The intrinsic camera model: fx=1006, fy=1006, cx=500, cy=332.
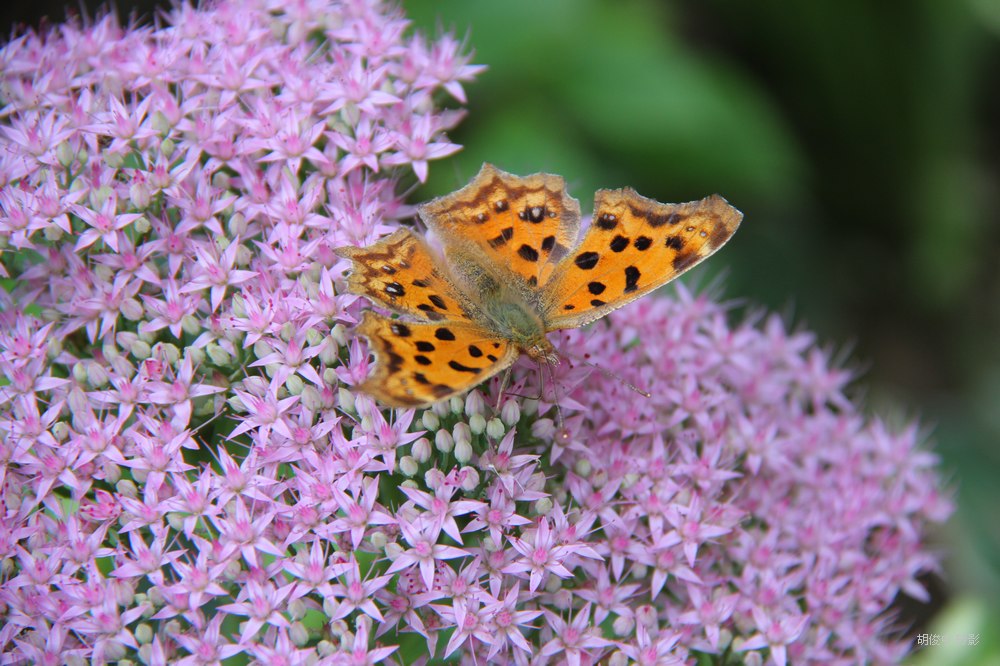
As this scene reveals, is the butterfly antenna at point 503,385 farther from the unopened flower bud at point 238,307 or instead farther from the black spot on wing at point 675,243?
the unopened flower bud at point 238,307

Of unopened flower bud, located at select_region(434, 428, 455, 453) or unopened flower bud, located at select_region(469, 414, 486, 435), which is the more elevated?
unopened flower bud, located at select_region(469, 414, 486, 435)

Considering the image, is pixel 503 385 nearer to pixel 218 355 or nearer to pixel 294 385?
pixel 294 385

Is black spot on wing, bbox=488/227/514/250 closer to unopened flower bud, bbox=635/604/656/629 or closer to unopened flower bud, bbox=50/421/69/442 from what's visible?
unopened flower bud, bbox=635/604/656/629

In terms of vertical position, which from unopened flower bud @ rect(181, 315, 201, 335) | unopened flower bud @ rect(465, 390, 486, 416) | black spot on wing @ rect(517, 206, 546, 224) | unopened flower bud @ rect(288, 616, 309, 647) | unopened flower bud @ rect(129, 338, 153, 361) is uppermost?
black spot on wing @ rect(517, 206, 546, 224)

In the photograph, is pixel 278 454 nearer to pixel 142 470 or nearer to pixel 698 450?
pixel 142 470

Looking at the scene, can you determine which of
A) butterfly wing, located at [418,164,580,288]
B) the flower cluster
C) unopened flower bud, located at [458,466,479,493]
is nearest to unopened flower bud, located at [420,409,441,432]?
the flower cluster

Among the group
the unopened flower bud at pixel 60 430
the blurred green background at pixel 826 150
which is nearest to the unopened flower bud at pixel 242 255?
the unopened flower bud at pixel 60 430
